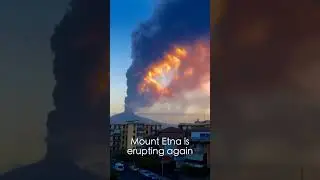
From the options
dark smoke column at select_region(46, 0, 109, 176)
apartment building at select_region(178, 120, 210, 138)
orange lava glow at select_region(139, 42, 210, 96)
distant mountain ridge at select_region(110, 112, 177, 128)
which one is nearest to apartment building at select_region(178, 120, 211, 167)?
apartment building at select_region(178, 120, 210, 138)

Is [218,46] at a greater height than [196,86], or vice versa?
[218,46]

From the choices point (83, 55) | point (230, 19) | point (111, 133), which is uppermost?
point (230, 19)

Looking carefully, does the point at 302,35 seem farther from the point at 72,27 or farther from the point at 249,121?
the point at 72,27

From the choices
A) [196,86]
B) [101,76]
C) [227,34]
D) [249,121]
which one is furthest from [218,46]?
[101,76]

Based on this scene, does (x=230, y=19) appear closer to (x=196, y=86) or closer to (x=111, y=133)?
(x=196, y=86)

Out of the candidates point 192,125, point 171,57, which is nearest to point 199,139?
point 192,125

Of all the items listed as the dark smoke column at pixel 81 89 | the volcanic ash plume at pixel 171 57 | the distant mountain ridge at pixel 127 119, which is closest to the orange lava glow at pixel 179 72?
the volcanic ash plume at pixel 171 57
